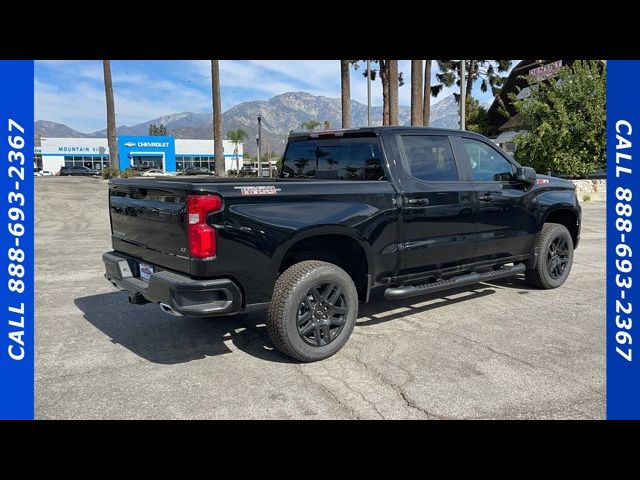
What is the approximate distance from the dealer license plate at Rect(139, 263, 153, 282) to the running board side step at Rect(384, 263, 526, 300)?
6.92 ft

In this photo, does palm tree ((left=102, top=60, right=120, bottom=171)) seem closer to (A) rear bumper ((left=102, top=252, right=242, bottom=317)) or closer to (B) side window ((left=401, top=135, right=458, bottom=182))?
(B) side window ((left=401, top=135, right=458, bottom=182))

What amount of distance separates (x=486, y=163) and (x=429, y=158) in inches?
37.7

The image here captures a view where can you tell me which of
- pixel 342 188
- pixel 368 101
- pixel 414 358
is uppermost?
pixel 368 101

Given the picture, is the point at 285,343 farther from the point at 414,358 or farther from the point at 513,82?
the point at 513,82

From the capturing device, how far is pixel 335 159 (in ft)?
17.8

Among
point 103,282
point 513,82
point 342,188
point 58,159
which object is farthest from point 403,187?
point 58,159

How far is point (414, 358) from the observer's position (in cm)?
440

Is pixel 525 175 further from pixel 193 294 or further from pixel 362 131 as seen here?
pixel 193 294

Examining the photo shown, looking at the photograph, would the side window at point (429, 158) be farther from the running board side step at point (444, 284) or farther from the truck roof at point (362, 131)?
the running board side step at point (444, 284)

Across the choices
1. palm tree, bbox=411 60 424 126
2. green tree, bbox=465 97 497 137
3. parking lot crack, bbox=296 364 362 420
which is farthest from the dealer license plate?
green tree, bbox=465 97 497 137

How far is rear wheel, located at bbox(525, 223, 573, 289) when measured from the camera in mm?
6508

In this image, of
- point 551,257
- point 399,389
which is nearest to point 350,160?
point 399,389

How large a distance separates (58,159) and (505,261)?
252 ft

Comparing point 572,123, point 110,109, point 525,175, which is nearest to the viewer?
point 525,175
